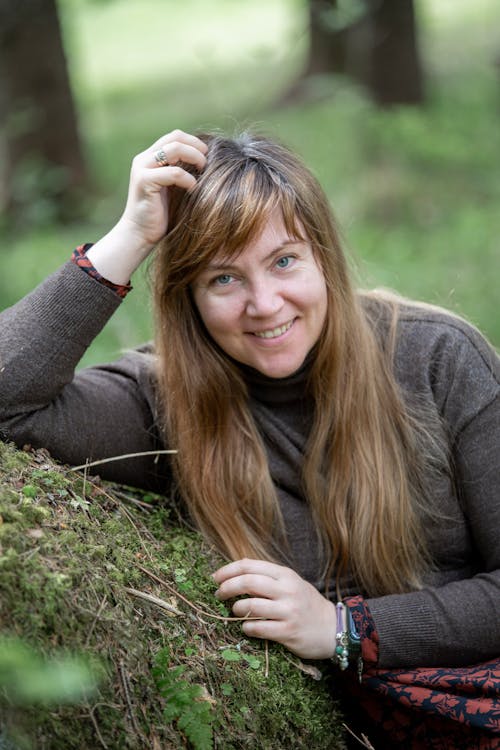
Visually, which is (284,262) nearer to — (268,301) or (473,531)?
(268,301)

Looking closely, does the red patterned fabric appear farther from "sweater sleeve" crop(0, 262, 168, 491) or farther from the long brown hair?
"sweater sleeve" crop(0, 262, 168, 491)

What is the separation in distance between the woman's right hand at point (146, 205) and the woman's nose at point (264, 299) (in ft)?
1.10

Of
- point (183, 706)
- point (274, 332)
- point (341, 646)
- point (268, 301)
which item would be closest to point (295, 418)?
point (274, 332)

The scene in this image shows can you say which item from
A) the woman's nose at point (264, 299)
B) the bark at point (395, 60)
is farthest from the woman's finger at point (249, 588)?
the bark at point (395, 60)

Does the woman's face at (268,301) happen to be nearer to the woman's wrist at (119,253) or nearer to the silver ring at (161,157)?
the woman's wrist at (119,253)

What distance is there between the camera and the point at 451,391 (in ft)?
8.61

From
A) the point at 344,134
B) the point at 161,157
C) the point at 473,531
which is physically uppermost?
the point at 161,157

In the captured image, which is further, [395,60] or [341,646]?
[395,60]

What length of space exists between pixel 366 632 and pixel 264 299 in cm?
98

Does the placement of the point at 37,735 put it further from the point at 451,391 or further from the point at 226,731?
the point at 451,391

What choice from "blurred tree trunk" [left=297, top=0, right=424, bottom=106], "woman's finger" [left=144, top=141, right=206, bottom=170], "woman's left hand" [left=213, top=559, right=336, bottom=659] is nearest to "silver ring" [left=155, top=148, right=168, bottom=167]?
"woman's finger" [left=144, top=141, right=206, bottom=170]

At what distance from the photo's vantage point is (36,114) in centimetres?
845

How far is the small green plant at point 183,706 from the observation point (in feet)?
6.40

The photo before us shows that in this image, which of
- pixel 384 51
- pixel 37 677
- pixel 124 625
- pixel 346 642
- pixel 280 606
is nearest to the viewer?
pixel 37 677
